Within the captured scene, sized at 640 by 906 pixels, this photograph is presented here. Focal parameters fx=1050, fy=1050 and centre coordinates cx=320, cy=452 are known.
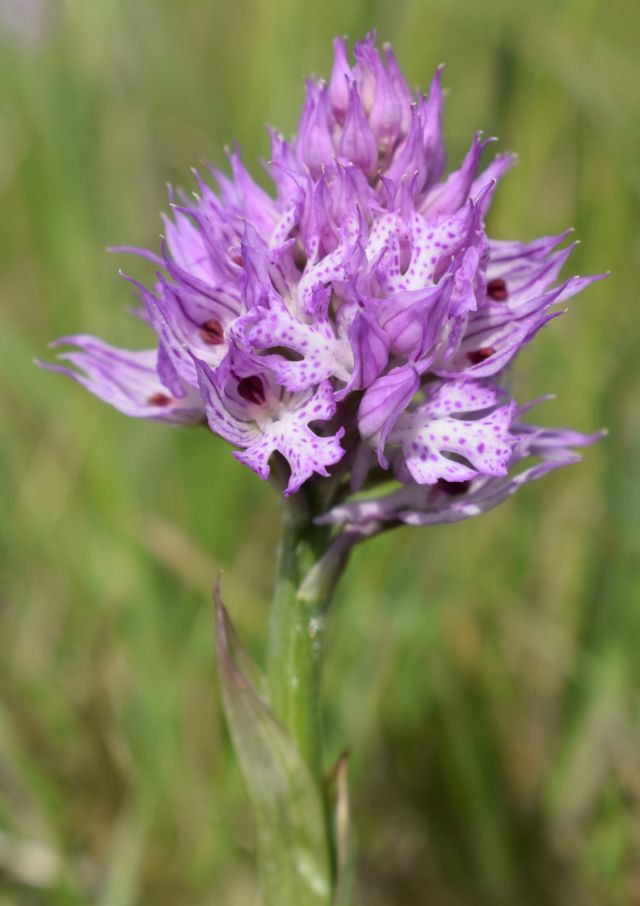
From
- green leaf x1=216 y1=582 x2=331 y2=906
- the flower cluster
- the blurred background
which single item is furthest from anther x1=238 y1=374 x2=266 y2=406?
the blurred background

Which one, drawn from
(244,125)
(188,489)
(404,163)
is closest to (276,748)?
(404,163)

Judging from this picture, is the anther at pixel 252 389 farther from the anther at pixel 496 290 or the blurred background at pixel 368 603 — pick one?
the blurred background at pixel 368 603

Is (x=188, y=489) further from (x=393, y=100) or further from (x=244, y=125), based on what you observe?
(x=393, y=100)

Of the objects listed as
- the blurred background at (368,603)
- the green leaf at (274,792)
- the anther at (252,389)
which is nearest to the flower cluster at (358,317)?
the anther at (252,389)

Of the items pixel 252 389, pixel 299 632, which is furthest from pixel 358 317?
pixel 299 632

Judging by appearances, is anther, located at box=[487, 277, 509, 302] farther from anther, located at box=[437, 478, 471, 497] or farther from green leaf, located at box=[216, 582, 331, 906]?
green leaf, located at box=[216, 582, 331, 906]

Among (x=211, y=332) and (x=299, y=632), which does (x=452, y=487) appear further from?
(x=211, y=332)
